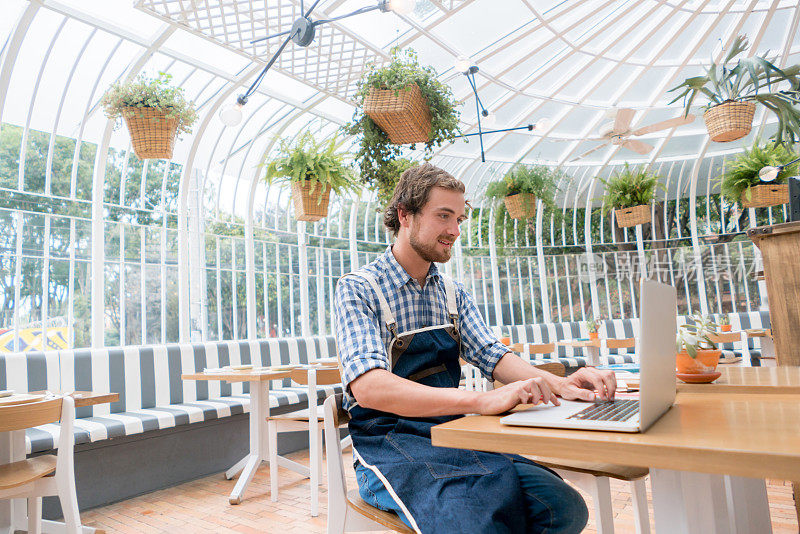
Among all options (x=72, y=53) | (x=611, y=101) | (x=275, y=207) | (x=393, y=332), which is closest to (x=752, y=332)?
(x=611, y=101)

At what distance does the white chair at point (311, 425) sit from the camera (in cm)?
358

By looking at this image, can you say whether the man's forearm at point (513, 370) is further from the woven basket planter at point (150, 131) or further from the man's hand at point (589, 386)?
the woven basket planter at point (150, 131)

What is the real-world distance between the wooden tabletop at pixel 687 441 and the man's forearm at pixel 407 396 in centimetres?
11

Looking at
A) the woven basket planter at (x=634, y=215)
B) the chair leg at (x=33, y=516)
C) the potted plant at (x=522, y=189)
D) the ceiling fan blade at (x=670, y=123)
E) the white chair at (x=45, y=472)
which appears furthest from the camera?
the woven basket planter at (x=634, y=215)

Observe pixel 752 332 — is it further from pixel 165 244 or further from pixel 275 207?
pixel 165 244

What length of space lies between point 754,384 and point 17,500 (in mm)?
3679

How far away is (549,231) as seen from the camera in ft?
37.0

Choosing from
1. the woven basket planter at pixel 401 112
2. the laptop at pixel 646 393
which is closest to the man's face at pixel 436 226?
the laptop at pixel 646 393

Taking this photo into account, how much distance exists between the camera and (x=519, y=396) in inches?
46.9

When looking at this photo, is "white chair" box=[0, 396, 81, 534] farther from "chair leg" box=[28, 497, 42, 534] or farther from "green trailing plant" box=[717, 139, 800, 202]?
"green trailing plant" box=[717, 139, 800, 202]

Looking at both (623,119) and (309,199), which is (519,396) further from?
(623,119)

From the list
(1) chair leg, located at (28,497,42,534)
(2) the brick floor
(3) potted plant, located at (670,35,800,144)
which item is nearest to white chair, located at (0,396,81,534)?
(1) chair leg, located at (28,497,42,534)

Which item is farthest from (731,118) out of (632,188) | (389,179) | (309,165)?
(309,165)

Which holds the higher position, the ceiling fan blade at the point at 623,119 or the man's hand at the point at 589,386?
the ceiling fan blade at the point at 623,119
